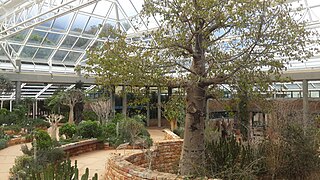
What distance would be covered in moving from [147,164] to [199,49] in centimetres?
273

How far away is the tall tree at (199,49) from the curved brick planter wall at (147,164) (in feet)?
2.59

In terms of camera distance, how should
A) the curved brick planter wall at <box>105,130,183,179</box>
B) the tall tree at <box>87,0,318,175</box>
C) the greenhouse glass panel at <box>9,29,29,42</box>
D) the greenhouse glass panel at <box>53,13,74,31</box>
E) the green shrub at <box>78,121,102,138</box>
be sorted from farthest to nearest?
1. the greenhouse glass panel at <box>53,13,74,31</box>
2. the greenhouse glass panel at <box>9,29,29,42</box>
3. the green shrub at <box>78,121,102,138</box>
4. the curved brick planter wall at <box>105,130,183,179</box>
5. the tall tree at <box>87,0,318,175</box>

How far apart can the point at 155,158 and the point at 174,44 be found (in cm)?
331

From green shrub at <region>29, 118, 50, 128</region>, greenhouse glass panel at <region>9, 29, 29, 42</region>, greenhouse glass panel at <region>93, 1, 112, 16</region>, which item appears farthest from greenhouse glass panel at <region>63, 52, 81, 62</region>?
green shrub at <region>29, 118, 50, 128</region>

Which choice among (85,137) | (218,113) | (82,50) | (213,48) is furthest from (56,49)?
(213,48)

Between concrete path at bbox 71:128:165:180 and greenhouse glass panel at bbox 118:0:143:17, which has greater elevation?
greenhouse glass panel at bbox 118:0:143:17

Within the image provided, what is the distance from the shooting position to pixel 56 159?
26.7 feet

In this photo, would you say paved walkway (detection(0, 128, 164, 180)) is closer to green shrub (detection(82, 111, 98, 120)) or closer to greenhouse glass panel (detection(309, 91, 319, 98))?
green shrub (detection(82, 111, 98, 120))

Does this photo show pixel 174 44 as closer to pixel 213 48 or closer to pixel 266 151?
pixel 213 48

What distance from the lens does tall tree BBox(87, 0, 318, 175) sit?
4.73 meters

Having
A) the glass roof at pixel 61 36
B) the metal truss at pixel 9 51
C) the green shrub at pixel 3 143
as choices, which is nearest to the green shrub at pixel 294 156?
the green shrub at pixel 3 143

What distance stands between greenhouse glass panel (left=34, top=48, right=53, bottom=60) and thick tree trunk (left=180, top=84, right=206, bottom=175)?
14.7 m

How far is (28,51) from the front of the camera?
59.5ft

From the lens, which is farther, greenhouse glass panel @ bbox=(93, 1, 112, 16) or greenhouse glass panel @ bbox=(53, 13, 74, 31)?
greenhouse glass panel @ bbox=(93, 1, 112, 16)
